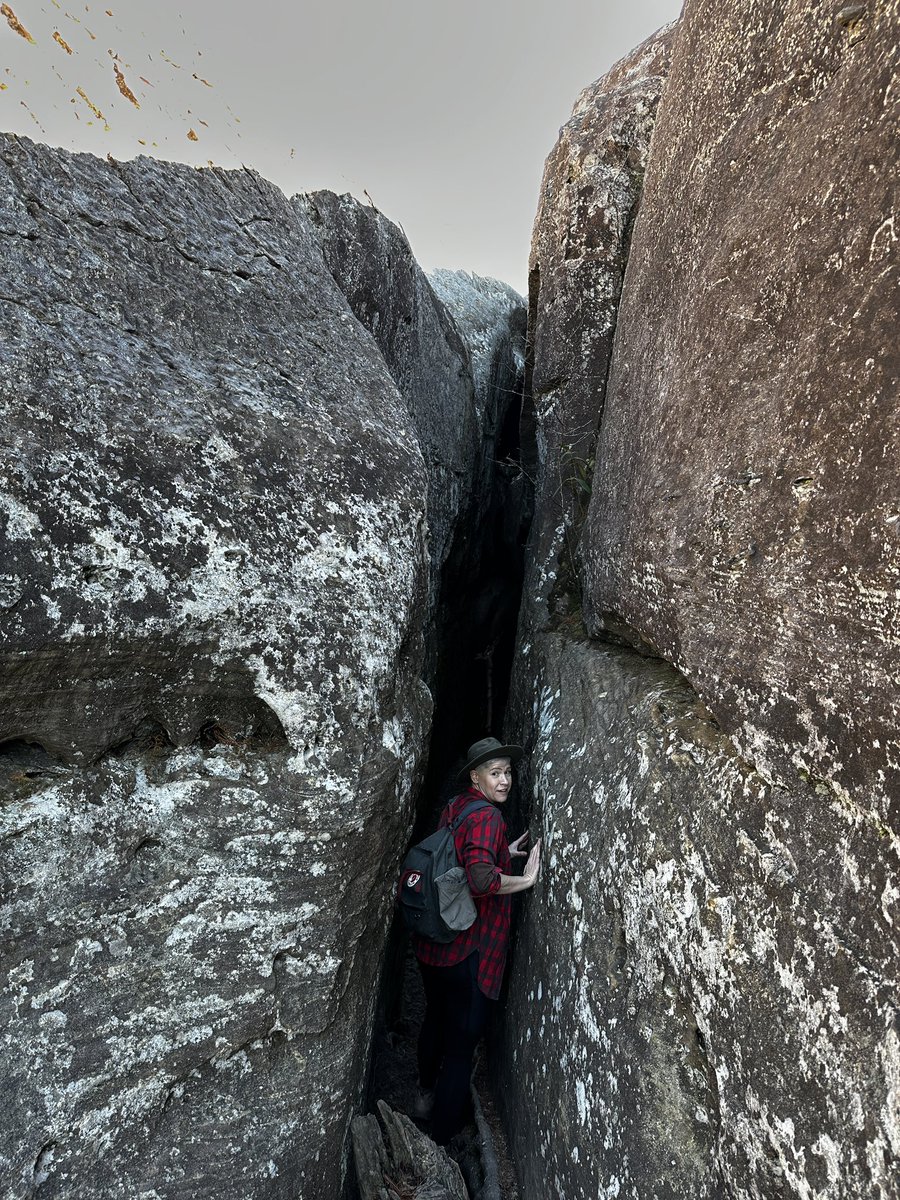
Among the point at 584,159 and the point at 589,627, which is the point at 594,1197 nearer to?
the point at 589,627

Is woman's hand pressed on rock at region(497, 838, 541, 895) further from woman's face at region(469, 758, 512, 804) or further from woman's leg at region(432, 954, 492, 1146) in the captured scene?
woman's leg at region(432, 954, 492, 1146)

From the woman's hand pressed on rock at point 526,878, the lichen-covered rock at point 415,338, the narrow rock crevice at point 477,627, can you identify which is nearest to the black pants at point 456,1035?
the woman's hand pressed on rock at point 526,878

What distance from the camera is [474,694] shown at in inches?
312

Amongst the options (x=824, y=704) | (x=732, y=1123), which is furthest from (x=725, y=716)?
(x=732, y=1123)

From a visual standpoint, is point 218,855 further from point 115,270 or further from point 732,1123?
point 115,270

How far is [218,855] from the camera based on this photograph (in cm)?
323

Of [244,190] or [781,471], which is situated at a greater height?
[244,190]

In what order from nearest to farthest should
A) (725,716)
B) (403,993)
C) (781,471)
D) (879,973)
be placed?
(879,973)
(781,471)
(725,716)
(403,993)

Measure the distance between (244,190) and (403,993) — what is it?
198 inches

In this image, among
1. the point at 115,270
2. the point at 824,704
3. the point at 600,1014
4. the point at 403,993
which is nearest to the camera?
the point at 824,704

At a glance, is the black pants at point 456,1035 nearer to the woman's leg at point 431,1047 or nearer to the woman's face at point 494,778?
the woman's leg at point 431,1047

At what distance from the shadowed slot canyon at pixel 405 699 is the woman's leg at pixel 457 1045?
219mm

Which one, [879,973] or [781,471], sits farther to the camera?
[781,471]

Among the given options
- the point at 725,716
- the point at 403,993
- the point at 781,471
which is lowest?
the point at 403,993
